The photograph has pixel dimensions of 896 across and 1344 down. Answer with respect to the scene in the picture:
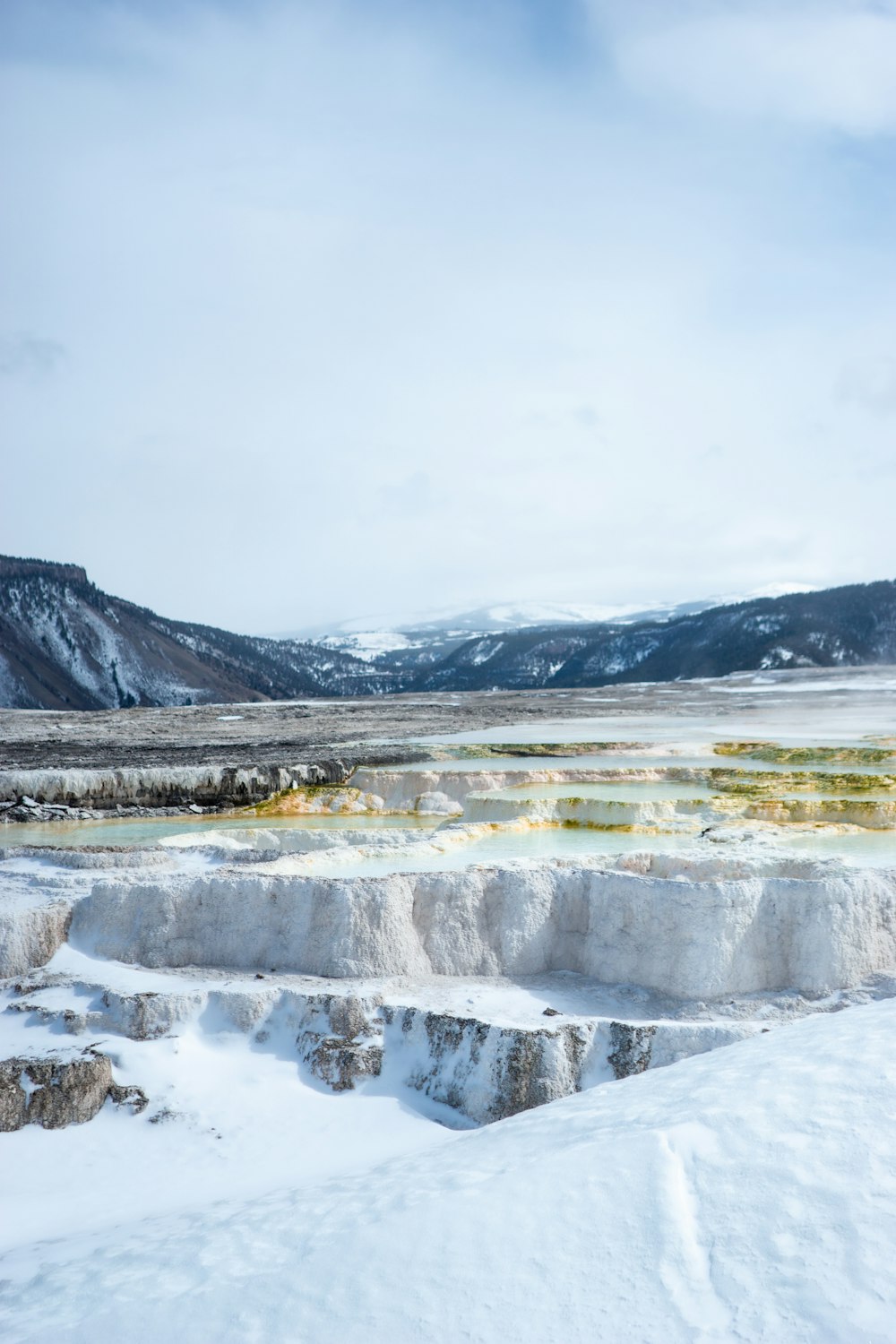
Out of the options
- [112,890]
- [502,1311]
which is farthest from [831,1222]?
[112,890]

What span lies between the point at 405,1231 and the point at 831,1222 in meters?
1.74

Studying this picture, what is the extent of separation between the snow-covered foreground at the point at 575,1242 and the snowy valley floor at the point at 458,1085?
14 mm

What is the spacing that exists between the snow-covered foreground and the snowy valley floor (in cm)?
1

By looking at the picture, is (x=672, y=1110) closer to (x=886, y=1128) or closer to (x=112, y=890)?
(x=886, y=1128)

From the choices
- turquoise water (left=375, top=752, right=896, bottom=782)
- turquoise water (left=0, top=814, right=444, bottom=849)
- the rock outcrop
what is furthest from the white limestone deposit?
turquoise water (left=375, top=752, right=896, bottom=782)

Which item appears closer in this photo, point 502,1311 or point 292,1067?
point 502,1311

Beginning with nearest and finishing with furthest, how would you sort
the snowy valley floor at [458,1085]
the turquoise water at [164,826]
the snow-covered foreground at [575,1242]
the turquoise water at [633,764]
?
the snow-covered foreground at [575,1242] → the snowy valley floor at [458,1085] → the turquoise water at [164,826] → the turquoise water at [633,764]

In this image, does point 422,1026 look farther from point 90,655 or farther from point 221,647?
point 221,647

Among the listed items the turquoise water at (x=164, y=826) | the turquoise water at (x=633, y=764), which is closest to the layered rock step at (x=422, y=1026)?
the turquoise water at (x=164, y=826)

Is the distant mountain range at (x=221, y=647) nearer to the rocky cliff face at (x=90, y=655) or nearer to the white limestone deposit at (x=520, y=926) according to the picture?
the rocky cliff face at (x=90, y=655)

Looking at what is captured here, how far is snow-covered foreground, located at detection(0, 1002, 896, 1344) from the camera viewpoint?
323cm

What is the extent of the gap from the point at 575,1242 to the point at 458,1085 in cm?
247

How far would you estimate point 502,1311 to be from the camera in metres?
3.36

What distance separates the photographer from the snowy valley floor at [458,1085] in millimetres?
3434
